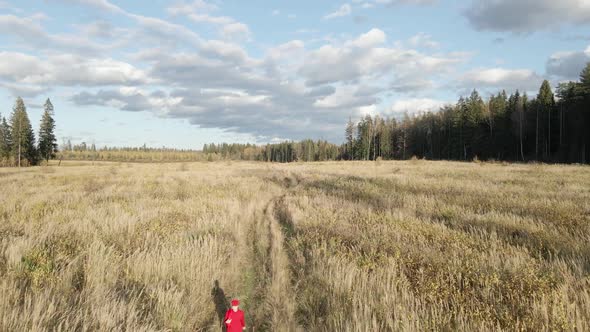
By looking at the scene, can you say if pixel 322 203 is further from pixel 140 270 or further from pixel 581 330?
pixel 581 330

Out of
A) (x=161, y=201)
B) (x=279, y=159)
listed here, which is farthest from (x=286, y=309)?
(x=279, y=159)

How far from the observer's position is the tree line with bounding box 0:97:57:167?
214 feet

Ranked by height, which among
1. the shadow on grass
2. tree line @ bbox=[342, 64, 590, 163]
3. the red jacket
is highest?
tree line @ bbox=[342, 64, 590, 163]

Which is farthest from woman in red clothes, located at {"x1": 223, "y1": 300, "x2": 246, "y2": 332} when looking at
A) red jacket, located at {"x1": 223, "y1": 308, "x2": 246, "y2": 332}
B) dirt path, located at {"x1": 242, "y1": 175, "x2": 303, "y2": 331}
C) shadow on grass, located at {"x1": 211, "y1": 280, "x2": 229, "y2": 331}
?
shadow on grass, located at {"x1": 211, "y1": 280, "x2": 229, "y2": 331}

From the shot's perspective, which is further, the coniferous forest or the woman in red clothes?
the coniferous forest

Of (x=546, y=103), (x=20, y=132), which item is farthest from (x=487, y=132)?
(x=20, y=132)

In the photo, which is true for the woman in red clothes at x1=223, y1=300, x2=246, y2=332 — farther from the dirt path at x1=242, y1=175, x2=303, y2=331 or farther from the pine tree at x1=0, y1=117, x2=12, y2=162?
the pine tree at x1=0, y1=117, x2=12, y2=162

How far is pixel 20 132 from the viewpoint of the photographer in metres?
64.9

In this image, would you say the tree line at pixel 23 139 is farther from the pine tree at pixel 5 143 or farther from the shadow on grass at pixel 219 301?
the shadow on grass at pixel 219 301

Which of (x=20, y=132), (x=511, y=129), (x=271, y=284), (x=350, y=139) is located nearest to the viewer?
(x=271, y=284)

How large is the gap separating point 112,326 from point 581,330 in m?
5.29

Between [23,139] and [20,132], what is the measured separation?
1.59 m

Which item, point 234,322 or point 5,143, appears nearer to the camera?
point 234,322

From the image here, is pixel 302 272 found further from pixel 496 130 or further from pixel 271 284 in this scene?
pixel 496 130
